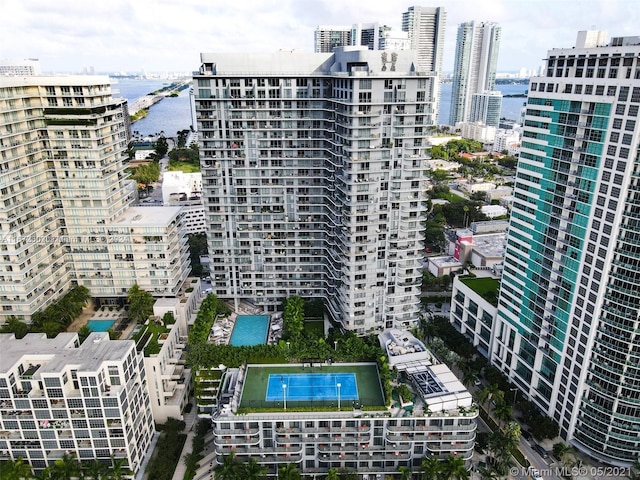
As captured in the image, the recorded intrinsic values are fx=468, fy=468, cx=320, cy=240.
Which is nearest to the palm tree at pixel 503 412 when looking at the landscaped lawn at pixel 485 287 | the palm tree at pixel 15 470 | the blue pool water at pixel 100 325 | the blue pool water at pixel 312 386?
the landscaped lawn at pixel 485 287

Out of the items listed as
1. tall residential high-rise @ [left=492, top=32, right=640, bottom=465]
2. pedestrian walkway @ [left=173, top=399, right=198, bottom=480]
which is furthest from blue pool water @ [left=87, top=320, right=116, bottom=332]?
tall residential high-rise @ [left=492, top=32, right=640, bottom=465]

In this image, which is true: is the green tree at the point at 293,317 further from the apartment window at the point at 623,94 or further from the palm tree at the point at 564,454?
the apartment window at the point at 623,94

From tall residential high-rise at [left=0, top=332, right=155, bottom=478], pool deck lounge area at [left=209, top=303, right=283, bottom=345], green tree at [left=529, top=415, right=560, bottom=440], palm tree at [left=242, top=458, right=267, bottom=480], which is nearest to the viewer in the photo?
tall residential high-rise at [left=0, top=332, right=155, bottom=478]

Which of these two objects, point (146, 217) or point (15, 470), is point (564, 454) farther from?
point (146, 217)

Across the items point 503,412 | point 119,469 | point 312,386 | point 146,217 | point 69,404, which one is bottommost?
point 119,469

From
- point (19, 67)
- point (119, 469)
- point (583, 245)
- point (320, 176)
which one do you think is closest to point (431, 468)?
point (583, 245)

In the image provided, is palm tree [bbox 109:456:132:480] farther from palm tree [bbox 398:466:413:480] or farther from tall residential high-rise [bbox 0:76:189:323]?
palm tree [bbox 398:466:413:480]
